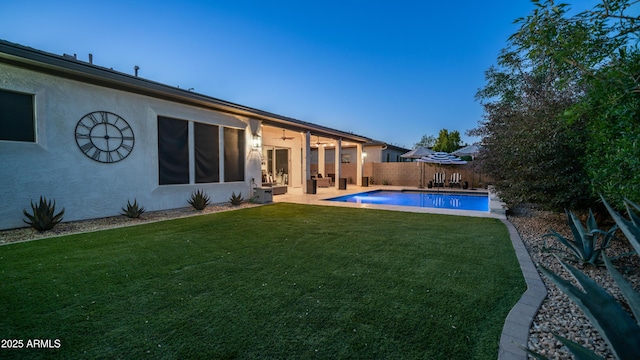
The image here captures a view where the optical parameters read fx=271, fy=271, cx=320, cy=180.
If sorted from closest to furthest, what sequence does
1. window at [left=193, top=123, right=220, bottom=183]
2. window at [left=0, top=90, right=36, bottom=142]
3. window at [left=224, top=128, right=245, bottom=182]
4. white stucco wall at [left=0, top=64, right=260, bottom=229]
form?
window at [left=0, top=90, right=36, bottom=142], white stucco wall at [left=0, top=64, right=260, bottom=229], window at [left=193, top=123, right=220, bottom=183], window at [left=224, top=128, right=245, bottom=182]

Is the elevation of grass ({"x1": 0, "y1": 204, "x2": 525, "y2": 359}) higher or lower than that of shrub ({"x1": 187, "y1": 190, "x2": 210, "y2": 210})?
lower

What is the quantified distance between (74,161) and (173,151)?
97.6 inches

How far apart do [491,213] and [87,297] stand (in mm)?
8943

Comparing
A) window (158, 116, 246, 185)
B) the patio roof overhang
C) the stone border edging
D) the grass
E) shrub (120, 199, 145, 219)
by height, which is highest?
the patio roof overhang

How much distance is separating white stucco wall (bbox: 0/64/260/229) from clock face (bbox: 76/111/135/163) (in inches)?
5.0

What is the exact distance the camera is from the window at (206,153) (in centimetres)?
934

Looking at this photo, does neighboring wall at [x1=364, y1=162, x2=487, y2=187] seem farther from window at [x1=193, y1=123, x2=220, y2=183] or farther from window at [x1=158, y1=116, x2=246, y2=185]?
window at [x1=193, y1=123, x2=220, y2=183]

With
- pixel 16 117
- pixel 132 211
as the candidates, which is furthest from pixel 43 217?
pixel 16 117

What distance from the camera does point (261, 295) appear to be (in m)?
2.90

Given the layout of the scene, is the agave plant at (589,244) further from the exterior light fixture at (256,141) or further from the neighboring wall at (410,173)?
the neighboring wall at (410,173)

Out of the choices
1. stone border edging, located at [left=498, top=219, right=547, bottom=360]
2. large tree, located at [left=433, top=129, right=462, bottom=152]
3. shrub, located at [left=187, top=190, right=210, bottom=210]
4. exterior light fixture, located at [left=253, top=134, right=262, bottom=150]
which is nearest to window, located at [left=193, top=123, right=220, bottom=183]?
shrub, located at [left=187, top=190, right=210, bottom=210]

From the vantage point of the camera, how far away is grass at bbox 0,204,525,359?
2.10m

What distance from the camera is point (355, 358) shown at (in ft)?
6.42

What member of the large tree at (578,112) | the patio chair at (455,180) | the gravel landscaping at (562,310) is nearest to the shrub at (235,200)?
the large tree at (578,112)
